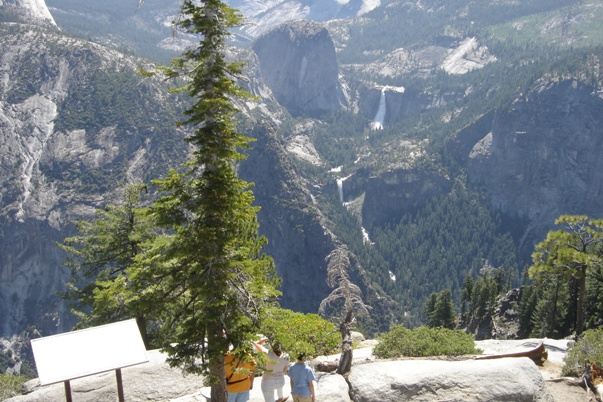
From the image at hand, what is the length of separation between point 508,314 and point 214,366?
3532 inches

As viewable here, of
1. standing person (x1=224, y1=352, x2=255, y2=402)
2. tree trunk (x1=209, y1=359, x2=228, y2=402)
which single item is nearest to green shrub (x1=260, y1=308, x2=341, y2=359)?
standing person (x1=224, y1=352, x2=255, y2=402)

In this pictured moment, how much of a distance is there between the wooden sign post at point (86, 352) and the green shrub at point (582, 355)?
1655 cm

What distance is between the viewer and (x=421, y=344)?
76.7ft

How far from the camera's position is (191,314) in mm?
17641

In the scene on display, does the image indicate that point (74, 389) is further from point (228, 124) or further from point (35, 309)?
point (35, 309)

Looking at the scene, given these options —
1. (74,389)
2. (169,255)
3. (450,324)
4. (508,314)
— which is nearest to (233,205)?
(169,255)

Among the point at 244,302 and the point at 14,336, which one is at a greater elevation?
the point at 244,302

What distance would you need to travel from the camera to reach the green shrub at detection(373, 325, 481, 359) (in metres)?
23.1

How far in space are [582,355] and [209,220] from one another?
630 inches

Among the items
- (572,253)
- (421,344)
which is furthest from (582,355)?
(572,253)

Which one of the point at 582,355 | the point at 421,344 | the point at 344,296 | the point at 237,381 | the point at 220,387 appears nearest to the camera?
the point at 220,387

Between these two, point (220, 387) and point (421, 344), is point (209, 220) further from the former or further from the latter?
point (421, 344)

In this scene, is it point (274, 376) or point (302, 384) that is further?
point (274, 376)

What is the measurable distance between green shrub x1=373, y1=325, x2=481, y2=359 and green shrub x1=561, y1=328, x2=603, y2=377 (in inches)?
137
